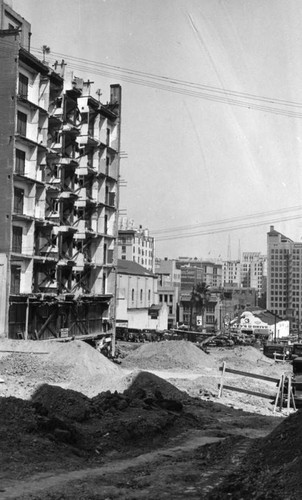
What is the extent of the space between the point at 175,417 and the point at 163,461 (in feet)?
15.8

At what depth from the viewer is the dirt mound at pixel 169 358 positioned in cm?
4525

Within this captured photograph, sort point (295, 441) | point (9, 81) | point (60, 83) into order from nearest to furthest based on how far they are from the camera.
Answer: point (295, 441), point (9, 81), point (60, 83)

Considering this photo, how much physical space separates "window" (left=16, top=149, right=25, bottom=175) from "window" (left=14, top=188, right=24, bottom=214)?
4.61ft

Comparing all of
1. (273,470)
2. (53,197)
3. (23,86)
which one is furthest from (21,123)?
(273,470)

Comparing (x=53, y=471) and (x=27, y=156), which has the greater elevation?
(x=27, y=156)

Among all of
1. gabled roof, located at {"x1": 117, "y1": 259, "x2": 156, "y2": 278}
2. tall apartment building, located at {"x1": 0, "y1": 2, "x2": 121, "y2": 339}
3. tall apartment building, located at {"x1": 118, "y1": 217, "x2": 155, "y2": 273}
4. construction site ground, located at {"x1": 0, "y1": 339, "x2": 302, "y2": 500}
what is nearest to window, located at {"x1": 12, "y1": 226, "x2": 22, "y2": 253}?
tall apartment building, located at {"x1": 0, "y1": 2, "x2": 121, "y2": 339}

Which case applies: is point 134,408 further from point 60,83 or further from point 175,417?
point 60,83

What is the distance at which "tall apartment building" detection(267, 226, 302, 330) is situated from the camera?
175 m

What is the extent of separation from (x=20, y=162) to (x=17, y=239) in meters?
6.00

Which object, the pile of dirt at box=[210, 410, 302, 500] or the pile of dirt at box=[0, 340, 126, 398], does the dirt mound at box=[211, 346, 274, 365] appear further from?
the pile of dirt at box=[210, 410, 302, 500]

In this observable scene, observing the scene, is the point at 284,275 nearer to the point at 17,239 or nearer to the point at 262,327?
the point at 262,327

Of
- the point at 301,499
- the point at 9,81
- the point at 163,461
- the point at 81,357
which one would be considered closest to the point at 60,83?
the point at 9,81

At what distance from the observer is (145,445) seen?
16.6 m

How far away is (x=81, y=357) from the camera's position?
121 ft
